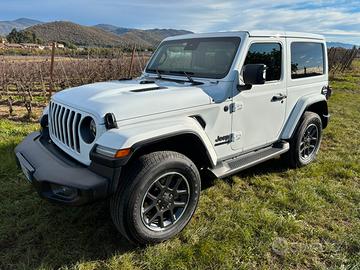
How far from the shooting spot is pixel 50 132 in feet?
11.7

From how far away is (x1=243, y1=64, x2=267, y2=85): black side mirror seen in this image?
3.29m

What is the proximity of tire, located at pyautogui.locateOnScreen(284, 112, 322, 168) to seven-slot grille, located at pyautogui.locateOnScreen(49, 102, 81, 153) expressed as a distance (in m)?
3.00

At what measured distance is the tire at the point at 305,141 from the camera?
454 centimetres

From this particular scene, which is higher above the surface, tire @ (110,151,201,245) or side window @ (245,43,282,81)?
side window @ (245,43,282,81)

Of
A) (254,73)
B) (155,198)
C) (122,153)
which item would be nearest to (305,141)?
(254,73)

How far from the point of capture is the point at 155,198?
2.90 metres

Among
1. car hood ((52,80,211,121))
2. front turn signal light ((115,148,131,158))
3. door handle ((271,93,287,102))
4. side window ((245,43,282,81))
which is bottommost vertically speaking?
front turn signal light ((115,148,131,158))

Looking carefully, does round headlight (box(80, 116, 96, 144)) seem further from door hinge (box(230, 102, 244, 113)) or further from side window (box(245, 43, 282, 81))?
side window (box(245, 43, 282, 81))

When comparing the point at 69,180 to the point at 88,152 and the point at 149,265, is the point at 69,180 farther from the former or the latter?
the point at 149,265

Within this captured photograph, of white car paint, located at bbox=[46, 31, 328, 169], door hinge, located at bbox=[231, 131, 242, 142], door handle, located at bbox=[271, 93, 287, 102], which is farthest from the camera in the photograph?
door handle, located at bbox=[271, 93, 287, 102]

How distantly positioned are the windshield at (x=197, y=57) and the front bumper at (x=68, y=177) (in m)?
1.70

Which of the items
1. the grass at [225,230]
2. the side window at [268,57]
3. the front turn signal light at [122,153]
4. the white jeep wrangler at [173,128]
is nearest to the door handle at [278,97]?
the white jeep wrangler at [173,128]

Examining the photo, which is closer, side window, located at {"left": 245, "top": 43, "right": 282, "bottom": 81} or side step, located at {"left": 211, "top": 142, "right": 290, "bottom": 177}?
side step, located at {"left": 211, "top": 142, "right": 290, "bottom": 177}

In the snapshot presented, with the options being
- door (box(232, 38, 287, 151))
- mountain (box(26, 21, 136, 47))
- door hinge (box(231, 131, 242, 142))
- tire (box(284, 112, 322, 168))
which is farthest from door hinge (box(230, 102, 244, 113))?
mountain (box(26, 21, 136, 47))
